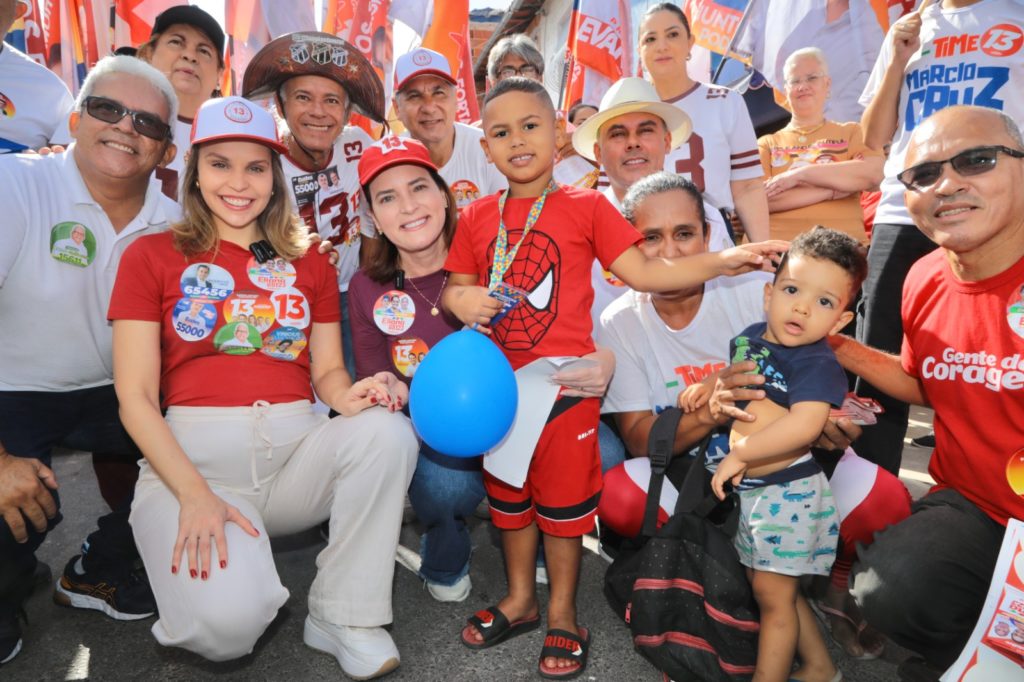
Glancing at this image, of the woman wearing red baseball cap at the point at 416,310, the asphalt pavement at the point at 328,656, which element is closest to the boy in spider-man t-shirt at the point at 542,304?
the asphalt pavement at the point at 328,656

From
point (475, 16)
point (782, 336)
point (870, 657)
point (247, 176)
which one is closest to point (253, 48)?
point (247, 176)

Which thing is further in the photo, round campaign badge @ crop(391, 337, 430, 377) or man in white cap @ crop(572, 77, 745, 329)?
man in white cap @ crop(572, 77, 745, 329)

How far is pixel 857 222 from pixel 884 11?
2.47 meters

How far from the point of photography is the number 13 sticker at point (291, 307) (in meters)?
2.43

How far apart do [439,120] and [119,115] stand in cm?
173

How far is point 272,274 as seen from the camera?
246cm

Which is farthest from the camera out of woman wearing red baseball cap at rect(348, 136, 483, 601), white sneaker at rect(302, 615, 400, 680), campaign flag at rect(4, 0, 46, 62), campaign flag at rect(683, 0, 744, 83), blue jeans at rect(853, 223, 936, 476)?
campaign flag at rect(4, 0, 46, 62)

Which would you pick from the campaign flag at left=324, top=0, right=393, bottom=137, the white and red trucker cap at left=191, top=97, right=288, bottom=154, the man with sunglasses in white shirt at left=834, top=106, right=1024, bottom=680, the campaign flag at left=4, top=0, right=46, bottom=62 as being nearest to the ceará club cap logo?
the white and red trucker cap at left=191, top=97, right=288, bottom=154

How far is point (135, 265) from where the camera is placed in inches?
89.6

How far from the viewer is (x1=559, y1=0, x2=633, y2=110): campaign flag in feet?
19.8

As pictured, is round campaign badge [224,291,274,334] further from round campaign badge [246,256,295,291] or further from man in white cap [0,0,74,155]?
man in white cap [0,0,74,155]

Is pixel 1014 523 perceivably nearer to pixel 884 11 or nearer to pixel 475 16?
pixel 884 11

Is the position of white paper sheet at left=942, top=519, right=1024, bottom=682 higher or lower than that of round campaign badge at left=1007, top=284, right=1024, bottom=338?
lower

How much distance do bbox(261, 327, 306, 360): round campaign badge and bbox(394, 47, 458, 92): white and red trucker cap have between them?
1.97m
